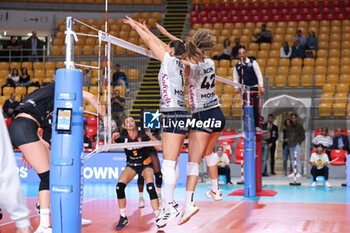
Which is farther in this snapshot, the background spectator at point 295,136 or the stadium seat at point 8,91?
the stadium seat at point 8,91

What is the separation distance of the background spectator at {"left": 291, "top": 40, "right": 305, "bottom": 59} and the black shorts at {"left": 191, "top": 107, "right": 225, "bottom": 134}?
12862 millimetres

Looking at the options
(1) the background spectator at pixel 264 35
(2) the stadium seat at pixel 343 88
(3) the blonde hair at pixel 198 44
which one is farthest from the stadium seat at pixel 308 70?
(3) the blonde hair at pixel 198 44

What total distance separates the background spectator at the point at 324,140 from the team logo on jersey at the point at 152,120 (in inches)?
313

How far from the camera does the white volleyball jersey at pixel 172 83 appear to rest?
5.18m

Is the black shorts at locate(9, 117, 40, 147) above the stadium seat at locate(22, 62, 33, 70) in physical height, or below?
below

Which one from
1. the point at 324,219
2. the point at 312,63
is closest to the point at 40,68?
the point at 312,63

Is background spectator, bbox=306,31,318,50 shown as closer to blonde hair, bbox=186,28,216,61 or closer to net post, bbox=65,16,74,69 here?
blonde hair, bbox=186,28,216,61

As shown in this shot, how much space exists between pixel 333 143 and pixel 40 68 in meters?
10.8

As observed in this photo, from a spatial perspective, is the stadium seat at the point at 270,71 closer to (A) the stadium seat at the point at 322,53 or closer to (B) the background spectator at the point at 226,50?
(B) the background spectator at the point at 226,50

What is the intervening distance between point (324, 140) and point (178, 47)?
32.8 feet

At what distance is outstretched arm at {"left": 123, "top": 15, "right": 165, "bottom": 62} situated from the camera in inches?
196

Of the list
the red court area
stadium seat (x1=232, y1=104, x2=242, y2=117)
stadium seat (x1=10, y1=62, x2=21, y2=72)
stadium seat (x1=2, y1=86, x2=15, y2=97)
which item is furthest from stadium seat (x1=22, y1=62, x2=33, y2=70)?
the red court area

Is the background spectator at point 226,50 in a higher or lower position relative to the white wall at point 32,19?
lower

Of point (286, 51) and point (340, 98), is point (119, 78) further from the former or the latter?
point (286, 51)
